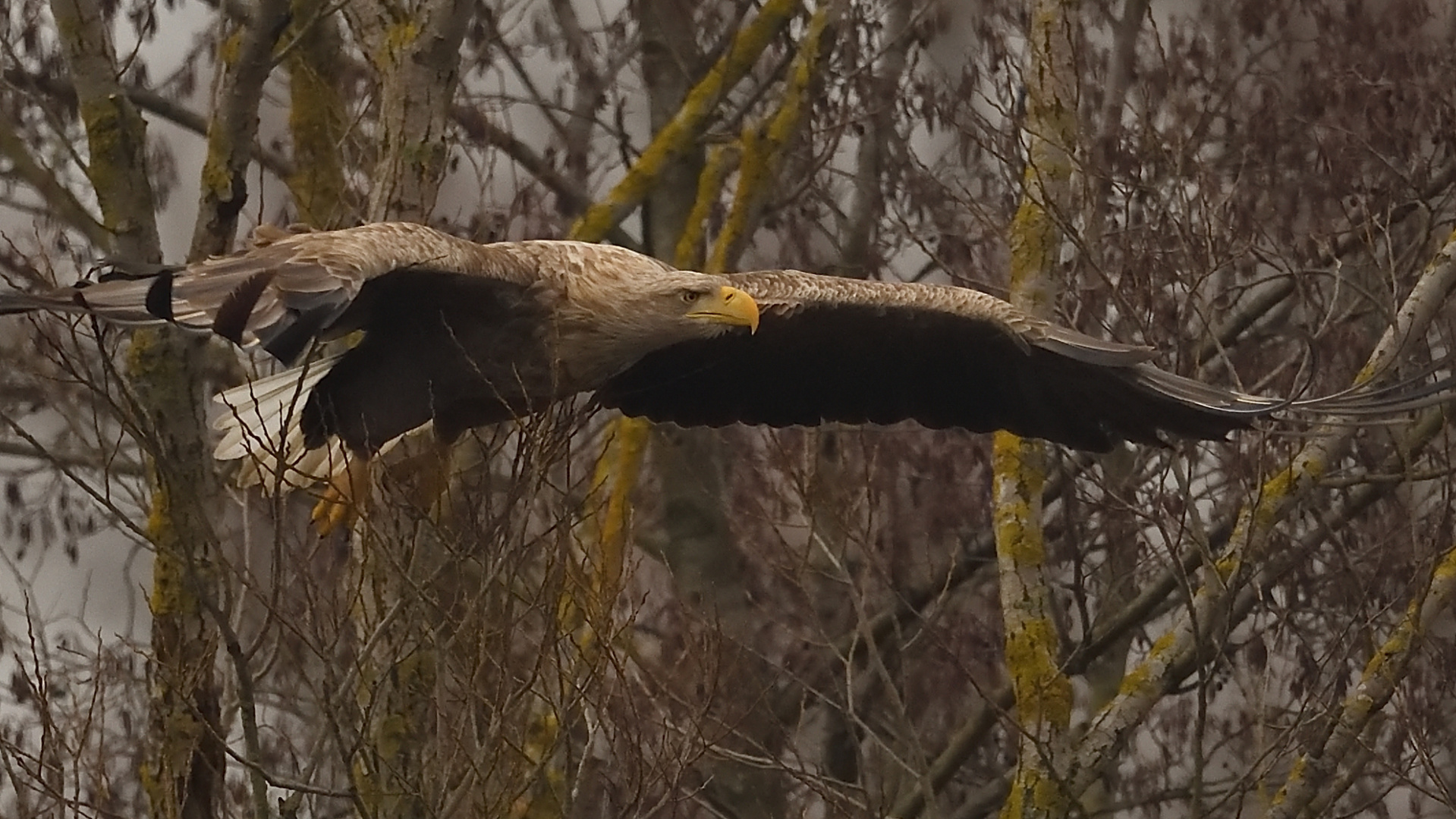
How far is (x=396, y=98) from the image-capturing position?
203 inches

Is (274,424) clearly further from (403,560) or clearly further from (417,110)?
(403,560)

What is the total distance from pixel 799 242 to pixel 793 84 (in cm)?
190

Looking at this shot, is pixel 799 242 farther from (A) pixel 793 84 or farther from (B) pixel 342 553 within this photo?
(B) pixel 342 553

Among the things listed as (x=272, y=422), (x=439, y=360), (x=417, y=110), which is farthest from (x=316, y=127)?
(x=439, y=360)

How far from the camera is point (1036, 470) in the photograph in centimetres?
603

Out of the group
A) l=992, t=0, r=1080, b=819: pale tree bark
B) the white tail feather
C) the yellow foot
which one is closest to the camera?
the yellow foot

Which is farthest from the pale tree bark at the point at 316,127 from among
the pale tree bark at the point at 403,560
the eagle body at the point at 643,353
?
the eagle body at the point at 643,353

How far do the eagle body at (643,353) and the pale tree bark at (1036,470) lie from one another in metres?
0.85

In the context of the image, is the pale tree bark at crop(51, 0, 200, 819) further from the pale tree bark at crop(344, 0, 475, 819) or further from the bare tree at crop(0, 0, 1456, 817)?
the pale tree bark at crop(344, 0, 475, 819)

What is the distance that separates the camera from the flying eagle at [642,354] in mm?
3963

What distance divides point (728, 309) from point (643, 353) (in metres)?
0.25

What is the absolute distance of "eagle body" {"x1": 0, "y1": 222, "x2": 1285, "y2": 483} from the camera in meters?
3.96

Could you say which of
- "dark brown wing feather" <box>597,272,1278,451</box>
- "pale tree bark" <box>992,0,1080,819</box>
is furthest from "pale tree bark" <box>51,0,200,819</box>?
"pale tree bark" <box>992,0,1080,819</box>

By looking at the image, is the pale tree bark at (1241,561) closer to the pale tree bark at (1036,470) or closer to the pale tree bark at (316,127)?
the pale tree bark at (1036,470)
